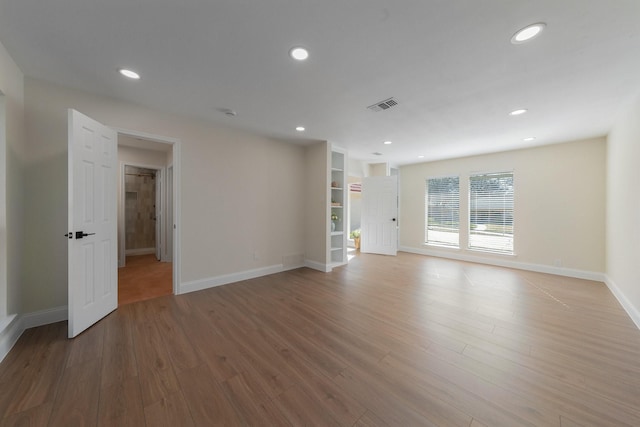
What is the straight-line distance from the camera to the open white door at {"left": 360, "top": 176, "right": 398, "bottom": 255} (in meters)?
5.96

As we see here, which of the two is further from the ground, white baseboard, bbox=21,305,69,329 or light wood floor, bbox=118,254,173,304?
white baseboard, bbox=21,305,69,329

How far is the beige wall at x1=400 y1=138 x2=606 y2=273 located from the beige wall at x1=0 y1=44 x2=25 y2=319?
23.8ft

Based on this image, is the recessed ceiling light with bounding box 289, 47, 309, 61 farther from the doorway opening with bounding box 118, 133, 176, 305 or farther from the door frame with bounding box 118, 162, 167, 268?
the door frame with bounding box 118, 162, 167, 268

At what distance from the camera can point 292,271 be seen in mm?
4465

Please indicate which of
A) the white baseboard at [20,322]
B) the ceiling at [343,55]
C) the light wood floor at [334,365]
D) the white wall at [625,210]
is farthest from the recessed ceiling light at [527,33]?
the white baseboard at [20,322]

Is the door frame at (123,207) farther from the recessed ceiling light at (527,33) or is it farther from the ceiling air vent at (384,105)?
the recessed ceiling light at (527,33)

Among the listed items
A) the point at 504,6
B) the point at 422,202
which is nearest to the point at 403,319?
the point at 504,6

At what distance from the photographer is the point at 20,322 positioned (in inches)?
86.7

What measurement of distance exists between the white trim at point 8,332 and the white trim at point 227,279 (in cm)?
140

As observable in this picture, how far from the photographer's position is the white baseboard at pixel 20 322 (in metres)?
1.87

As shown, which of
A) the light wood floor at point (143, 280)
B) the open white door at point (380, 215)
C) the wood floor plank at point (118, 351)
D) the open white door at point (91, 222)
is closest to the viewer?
the wood floor plank at point (118, 351)

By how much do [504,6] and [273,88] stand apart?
A: 194 cm

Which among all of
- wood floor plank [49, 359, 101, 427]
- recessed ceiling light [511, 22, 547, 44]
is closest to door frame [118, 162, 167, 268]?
wood floor plank [49, 359, 101, 427]

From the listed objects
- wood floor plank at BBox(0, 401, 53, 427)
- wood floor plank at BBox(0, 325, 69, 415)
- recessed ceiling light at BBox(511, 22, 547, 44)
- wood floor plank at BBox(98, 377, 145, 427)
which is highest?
recessed ceiling light at BBox(511, 22, 547, 44)
